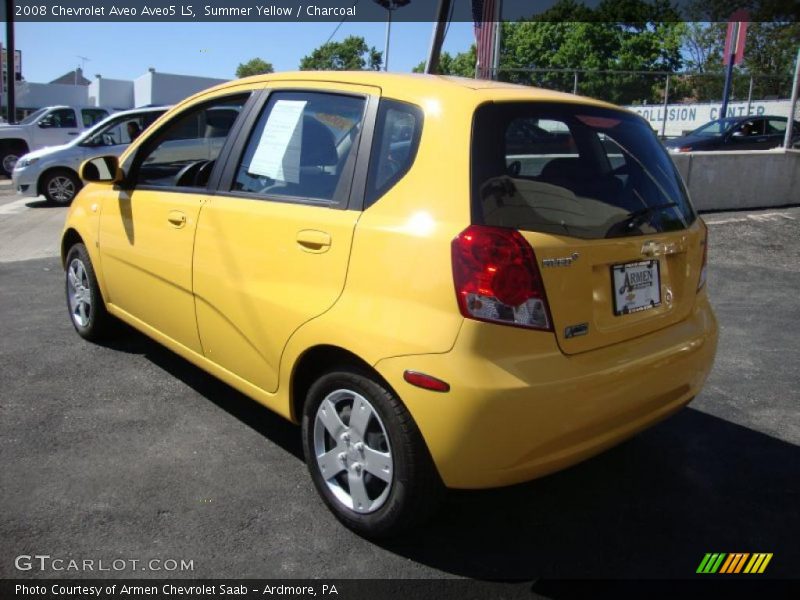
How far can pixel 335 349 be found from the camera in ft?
8.77

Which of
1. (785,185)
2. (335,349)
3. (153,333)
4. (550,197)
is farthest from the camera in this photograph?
(785,185)

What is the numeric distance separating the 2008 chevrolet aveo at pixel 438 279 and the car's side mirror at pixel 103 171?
94 cm

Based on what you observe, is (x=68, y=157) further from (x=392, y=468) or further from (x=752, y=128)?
(x=752, y=128)

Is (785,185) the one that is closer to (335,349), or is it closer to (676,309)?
(676,309)

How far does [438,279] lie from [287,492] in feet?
4.35

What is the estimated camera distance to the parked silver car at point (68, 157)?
13039mm

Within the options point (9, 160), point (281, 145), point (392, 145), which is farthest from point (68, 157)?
point (392, 145)

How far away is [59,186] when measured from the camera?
13.3 metres

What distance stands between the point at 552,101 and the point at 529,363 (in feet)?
3.68

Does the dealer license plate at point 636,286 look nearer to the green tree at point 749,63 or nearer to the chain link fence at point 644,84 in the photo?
the chain link fence at point 644,84

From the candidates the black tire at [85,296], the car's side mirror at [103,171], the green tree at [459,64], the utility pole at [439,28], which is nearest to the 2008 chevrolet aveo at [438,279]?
the car's side mirror at [103,171]

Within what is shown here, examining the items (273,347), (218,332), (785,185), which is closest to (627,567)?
(273,347)

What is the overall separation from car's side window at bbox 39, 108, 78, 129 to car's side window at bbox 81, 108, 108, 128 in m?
0.29

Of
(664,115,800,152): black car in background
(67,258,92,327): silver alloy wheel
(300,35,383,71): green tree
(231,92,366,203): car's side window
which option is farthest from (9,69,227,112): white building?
(231,92,366,203): car's side window
